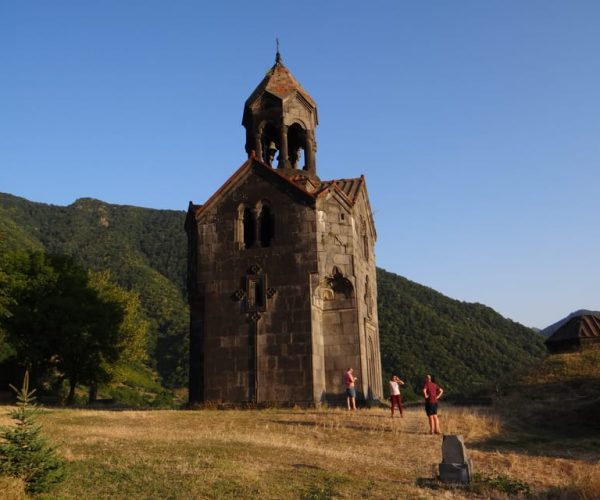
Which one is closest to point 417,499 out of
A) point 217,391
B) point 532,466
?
point 532,466

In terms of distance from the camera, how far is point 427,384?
A: 50.4 feet

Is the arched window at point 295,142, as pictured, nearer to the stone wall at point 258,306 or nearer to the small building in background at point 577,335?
the stone wall at point 258,306

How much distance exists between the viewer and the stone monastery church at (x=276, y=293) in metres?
20.1

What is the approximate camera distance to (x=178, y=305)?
293ft

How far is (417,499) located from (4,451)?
6127 mm

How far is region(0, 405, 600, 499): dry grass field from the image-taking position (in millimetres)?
9461

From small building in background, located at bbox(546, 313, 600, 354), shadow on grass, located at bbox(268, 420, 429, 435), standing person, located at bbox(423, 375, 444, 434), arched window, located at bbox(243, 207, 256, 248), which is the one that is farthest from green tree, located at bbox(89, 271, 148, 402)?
small building in background, located at bbox(546, 313, 600, 354)

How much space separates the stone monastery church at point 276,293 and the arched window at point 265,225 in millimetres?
38

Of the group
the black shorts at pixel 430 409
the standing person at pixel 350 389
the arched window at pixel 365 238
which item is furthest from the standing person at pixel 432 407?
the arched window at pixel 365 238

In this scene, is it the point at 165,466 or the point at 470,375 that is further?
the point at 470,375

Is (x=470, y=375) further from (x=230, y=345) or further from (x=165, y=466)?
(x=165, y=466)

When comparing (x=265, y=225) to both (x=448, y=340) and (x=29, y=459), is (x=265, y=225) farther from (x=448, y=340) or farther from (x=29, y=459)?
(x=448, y=340)

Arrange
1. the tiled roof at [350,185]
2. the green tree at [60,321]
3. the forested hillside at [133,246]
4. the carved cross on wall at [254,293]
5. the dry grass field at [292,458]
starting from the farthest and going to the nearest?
the forested hillside at [133,246] → the green tree at [60,321] → the tiled roof at [350,185] → the carved cross on wall at [254,293] → the dry grass field at [292,458]

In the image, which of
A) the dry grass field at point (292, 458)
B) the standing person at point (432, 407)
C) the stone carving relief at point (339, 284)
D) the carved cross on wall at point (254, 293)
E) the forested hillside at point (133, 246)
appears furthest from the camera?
the forested hillside at point (133, 246)
